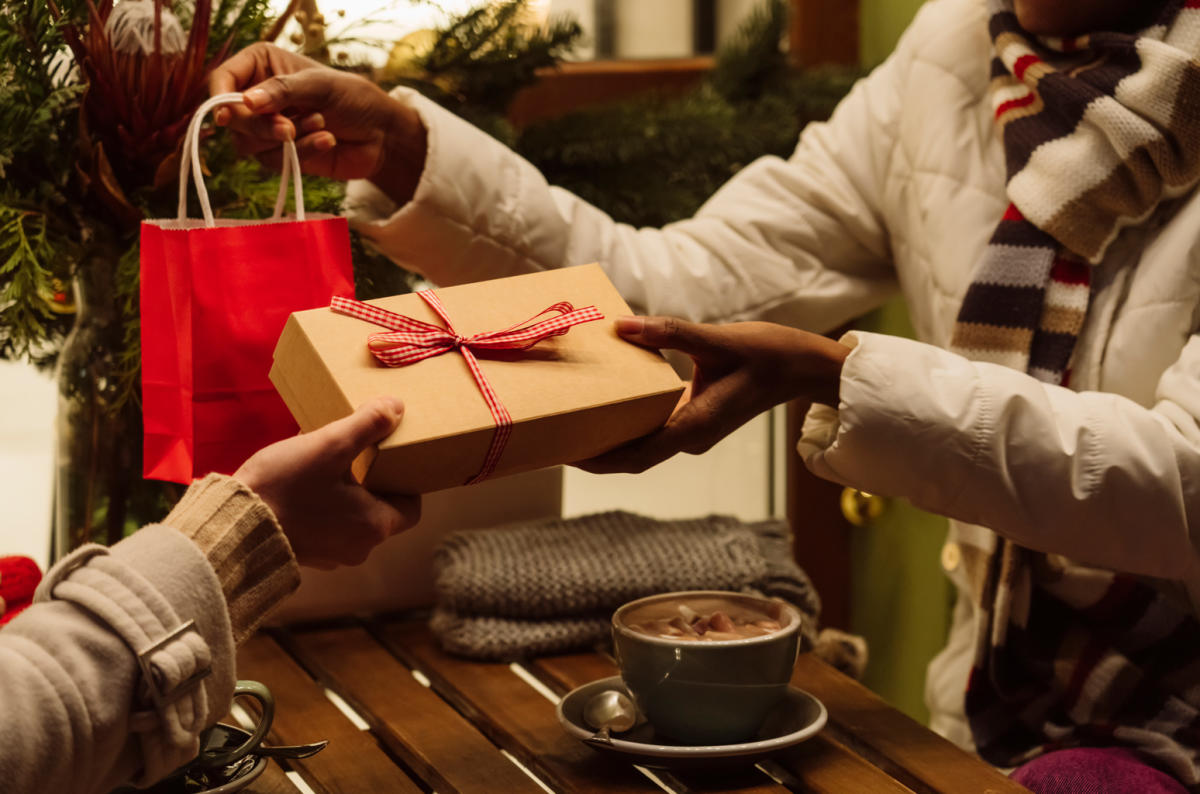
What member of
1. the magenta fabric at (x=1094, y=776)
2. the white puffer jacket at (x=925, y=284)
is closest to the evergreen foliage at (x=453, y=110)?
the white puffer jacket at (x=925, y=284)

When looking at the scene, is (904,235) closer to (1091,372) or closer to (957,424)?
(1091,372)

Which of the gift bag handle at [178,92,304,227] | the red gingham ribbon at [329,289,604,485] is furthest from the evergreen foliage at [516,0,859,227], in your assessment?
the red gingham ribbon at [329,289,604,485]

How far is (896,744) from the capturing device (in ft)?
2.85

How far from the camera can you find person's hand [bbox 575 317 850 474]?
91cm

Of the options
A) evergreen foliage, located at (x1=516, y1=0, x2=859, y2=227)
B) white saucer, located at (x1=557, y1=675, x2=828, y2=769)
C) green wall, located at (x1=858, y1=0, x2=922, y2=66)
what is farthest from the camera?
green wall, located at (x1=858, y1=0, x2=922, y2=66)

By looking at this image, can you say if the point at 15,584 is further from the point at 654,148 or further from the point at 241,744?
the point at 654,148

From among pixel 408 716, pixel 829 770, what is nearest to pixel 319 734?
pixel 408 716

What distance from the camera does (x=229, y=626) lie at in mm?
677

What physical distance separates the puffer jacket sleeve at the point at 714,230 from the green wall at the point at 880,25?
496 millimetres

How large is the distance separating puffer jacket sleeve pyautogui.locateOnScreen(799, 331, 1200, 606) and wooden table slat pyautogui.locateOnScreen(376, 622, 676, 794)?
0.97 ft

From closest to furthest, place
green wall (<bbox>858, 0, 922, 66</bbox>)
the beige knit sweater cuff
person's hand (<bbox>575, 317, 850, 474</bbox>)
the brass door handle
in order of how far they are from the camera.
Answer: the beige knit sweater cuff, person's hand (<bbox>575, 317, 850, 474</bbox>), the brass door handle, green wall (<bbox>858, 0, 922, 66</bbox>)

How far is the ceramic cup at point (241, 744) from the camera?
773mm

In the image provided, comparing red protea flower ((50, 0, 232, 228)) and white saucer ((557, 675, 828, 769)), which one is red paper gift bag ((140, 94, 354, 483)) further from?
white saucer ((557, 675, 828, 769))

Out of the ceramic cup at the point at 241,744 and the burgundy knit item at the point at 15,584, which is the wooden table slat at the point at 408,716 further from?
the burgundy knit item at the point at 15,584
